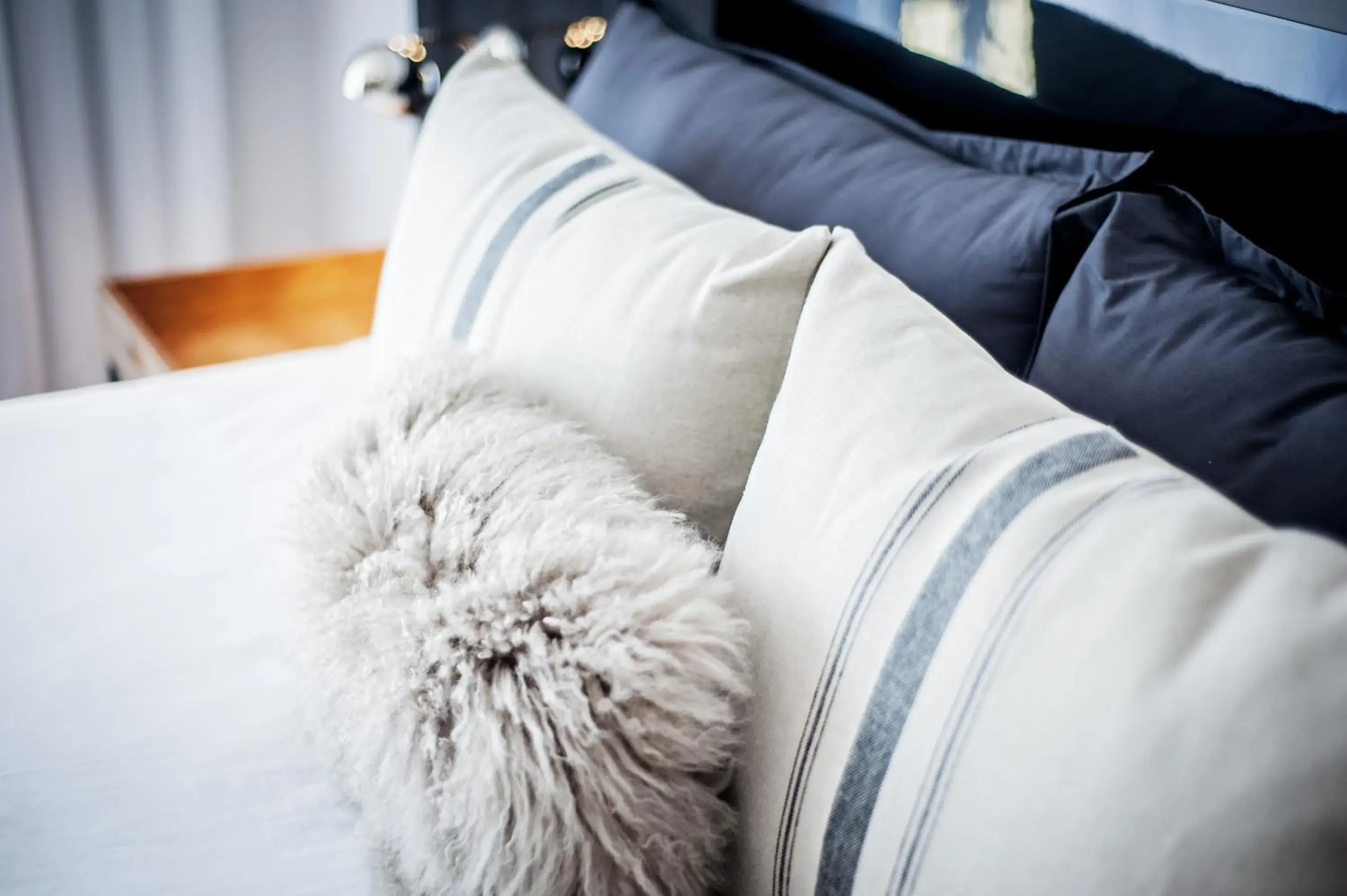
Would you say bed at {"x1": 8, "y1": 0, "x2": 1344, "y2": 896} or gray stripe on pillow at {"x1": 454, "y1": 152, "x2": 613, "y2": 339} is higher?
gray stripe on pillow at {"x1": 454, "y1": 152, "x2": 613, "y2": 339}

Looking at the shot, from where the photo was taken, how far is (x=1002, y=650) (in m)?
0.39

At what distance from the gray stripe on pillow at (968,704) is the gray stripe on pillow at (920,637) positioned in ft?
0.07

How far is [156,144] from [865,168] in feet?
5.20

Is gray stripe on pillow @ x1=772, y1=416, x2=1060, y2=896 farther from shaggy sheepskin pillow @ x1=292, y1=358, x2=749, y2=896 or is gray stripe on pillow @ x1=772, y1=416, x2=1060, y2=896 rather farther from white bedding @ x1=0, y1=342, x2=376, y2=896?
white bedding @ x1=0, y1=342, x2=376, y2=896

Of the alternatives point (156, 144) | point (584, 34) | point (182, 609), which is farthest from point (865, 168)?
point (156, 144)

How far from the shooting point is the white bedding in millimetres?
612

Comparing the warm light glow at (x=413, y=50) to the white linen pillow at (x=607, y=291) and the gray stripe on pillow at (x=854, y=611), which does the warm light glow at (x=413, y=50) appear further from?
the gray stripe on pillow at (x=854, y=611)

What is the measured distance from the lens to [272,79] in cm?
199

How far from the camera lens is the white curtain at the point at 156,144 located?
180cm

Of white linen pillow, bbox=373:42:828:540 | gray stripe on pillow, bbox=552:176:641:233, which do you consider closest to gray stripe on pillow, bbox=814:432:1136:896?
white linen pillow, bbox=373:42:828:540

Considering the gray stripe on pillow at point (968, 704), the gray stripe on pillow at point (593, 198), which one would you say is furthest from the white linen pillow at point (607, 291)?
the gray stripe on pillow at point (968, 704)

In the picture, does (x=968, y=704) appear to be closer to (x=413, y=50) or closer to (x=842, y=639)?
(x=842, y=639)

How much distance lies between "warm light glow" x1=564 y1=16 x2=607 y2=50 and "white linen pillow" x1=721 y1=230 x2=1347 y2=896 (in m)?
0.98

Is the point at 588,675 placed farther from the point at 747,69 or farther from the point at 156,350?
the point at 156,350
